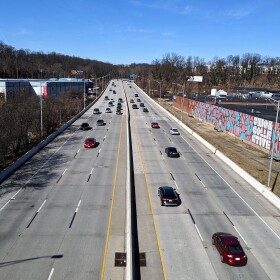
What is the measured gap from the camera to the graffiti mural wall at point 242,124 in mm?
55400

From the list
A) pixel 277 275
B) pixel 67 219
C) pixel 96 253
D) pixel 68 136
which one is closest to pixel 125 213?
pixel 67 219

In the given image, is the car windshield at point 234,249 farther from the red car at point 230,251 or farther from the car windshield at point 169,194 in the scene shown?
the car windshield at point 169,194

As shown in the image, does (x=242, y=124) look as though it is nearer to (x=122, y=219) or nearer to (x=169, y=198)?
(x=169, y=198)

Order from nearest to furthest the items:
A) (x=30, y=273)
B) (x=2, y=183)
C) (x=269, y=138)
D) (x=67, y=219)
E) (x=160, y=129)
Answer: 1. (x=30, y=273)
2. (x=67, y=219)
3. (x=2, y=183)
4. (x=269, y=138)
5. (x=160, y=129)

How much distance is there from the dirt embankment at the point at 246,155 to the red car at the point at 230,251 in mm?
15321

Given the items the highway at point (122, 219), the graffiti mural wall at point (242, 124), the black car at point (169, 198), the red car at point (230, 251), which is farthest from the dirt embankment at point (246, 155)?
the red car at point (230, 251)

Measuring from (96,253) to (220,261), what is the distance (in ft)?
24.3

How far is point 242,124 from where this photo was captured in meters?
66.9

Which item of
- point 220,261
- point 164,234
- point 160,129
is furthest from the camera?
point 160,129

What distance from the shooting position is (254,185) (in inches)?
1389

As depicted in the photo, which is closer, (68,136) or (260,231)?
(260,231)

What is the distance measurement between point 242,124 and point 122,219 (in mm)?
46593

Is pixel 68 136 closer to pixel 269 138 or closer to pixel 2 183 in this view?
pixel 2 183

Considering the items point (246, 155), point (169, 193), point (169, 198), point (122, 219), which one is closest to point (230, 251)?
point (122, 219)
